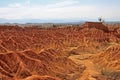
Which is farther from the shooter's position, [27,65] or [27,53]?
[27,53]

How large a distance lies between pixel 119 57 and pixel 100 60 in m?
4.70

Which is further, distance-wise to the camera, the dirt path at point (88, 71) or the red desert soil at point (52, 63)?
the dirt path at point (88, 71)

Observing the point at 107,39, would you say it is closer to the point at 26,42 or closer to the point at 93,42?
the point at 93,42

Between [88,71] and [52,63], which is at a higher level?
A: [52,63]

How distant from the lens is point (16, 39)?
93688mm

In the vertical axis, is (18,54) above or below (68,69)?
above

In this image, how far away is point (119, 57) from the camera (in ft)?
220

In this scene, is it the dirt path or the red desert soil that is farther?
the dirt path

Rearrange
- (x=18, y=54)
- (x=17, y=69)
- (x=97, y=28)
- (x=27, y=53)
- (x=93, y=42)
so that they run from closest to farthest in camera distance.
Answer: (x=17, y=69), (x=18, y=54), (x=27, y=53), (x=93, y=42), (x=97, y=28)

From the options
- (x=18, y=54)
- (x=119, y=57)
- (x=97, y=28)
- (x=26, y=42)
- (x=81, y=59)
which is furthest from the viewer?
(x=97, y=28)

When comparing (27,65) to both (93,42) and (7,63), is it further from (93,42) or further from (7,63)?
(93,42)

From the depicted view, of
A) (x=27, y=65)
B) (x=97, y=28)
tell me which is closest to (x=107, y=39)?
(x=97, y=28)

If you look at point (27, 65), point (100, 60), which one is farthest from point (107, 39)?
point (27, 65)

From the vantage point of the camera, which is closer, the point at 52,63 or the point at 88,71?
the point at 88,71
